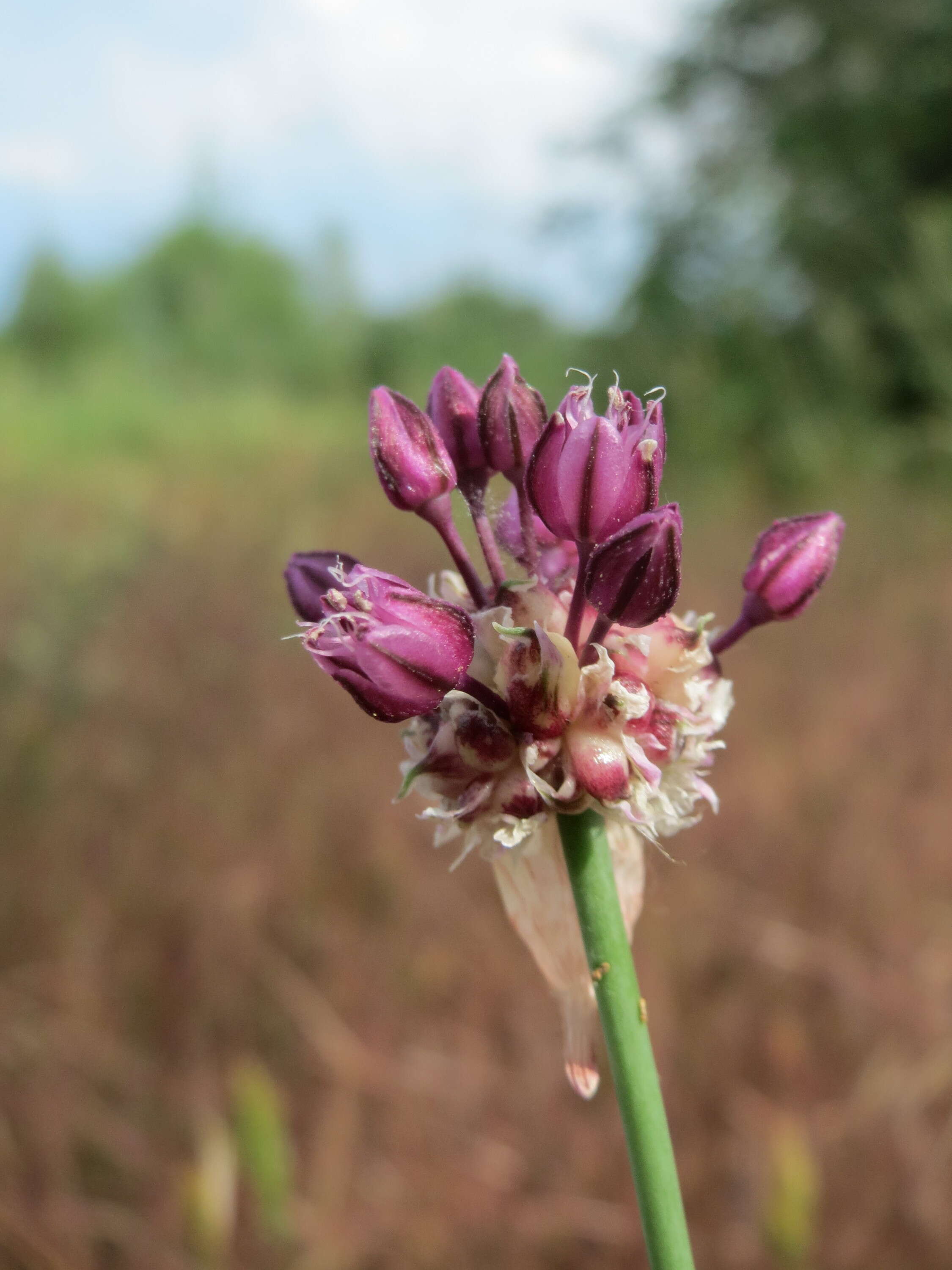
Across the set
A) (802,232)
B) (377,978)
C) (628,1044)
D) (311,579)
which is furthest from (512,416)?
(802,232)

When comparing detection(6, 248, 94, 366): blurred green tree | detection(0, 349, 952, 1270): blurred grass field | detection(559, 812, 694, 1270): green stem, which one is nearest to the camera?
detection(559, 812, 694, 1270): green stem

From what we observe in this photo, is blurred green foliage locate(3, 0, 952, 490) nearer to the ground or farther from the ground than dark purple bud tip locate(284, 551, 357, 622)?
farther from the ground

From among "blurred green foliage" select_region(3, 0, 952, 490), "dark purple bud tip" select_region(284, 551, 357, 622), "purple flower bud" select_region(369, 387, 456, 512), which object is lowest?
"dark purple bud tip" select_region(284, 551, 357, 622)

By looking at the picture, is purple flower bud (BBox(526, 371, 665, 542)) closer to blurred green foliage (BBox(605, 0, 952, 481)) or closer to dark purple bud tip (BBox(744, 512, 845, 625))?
dark purple bud tip (BBox(744, 512, 845, 625))

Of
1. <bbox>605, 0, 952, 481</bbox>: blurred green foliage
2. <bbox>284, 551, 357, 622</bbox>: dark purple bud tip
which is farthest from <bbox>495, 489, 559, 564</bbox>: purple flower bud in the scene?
<bbox>605, 0, 952, 481</bbox>: blurred green foliage

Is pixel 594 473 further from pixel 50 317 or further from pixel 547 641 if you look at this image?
pixel 50 317

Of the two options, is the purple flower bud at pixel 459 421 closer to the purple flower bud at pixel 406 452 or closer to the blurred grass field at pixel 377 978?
the purple flower bud at pixel 406 452
